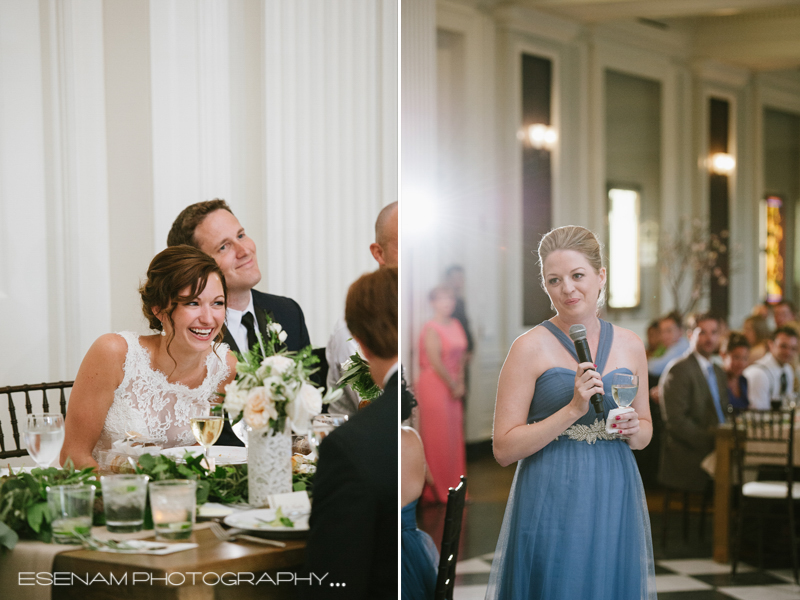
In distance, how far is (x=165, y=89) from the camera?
1.68m

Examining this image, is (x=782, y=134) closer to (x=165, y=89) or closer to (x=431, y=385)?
(x=431, y=385)

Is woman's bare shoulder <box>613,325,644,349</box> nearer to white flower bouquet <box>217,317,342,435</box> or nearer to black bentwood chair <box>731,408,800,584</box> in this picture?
white flower bouquet <box>217,317,342,435</box>

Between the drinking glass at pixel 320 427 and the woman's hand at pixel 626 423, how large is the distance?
2.26ft

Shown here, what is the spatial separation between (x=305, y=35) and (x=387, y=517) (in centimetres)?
128

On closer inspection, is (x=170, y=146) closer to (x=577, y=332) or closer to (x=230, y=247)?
(x=230, y=247)

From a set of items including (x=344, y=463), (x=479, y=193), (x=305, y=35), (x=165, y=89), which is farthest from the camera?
(x=479, y=193)

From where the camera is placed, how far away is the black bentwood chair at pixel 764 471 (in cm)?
308

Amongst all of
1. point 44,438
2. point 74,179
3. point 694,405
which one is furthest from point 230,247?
point 694,405

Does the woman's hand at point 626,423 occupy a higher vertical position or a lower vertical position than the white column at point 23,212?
lower

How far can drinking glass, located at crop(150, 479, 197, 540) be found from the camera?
145 centimetres

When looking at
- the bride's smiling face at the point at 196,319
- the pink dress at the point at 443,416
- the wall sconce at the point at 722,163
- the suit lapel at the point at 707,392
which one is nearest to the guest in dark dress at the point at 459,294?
the pink dress at the point at 443,416

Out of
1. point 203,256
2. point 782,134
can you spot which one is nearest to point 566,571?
point 203,256

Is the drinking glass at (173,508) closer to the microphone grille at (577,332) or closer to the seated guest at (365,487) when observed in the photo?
the seated guest at (365,487)

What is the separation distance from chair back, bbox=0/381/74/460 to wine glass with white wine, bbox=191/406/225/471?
1.07ft
